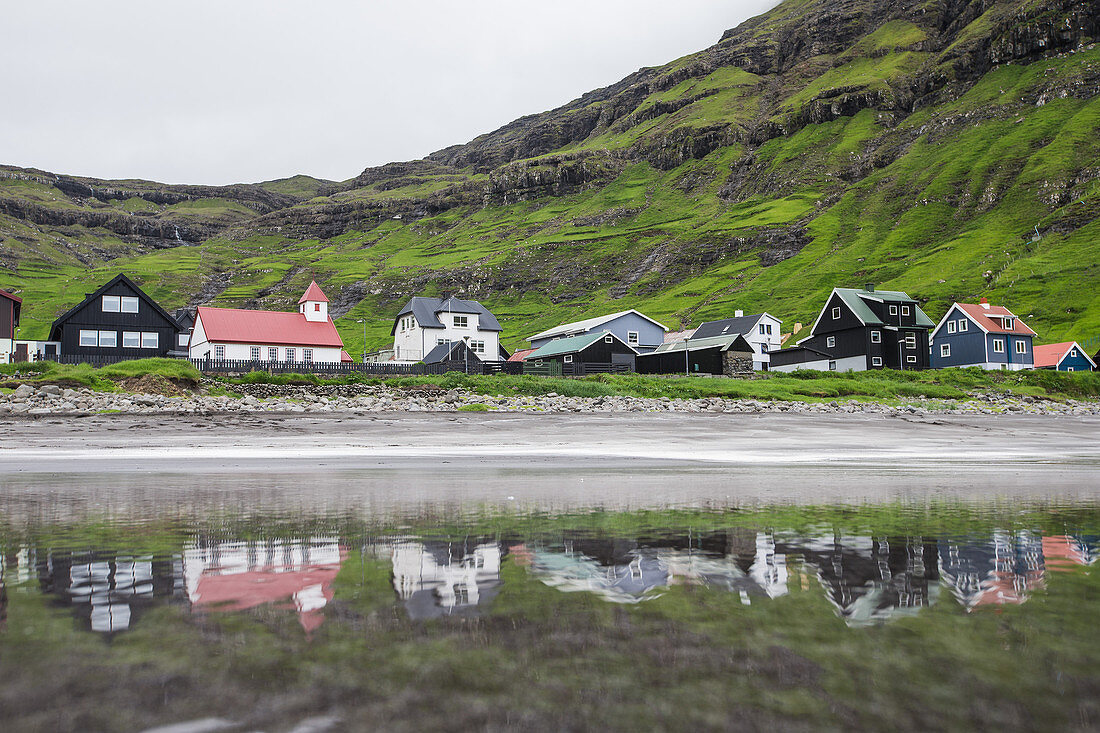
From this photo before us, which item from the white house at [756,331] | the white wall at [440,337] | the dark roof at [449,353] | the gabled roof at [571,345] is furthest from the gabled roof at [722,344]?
the white wall at [440,337]

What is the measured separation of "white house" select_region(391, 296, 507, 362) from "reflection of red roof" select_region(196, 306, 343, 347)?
14.4 metres

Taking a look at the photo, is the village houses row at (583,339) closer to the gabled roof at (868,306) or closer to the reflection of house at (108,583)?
the gabled roof at (868,306)

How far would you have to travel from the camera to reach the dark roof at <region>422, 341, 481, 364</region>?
70938 millimetres

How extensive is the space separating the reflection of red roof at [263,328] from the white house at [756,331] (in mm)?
45355

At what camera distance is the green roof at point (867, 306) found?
7394 cm

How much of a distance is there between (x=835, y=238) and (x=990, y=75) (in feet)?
277

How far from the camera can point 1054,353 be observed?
69688mm

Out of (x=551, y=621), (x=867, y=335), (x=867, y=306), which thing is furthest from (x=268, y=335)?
(x=551, y=621)

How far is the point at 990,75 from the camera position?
566 ft

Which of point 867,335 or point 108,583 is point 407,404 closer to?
point 108,583

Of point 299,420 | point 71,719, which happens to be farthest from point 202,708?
point 299,420

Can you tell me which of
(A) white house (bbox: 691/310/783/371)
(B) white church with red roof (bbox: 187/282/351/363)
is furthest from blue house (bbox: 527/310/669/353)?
(B) white church with red roof (bbox: 187/282/351/363)

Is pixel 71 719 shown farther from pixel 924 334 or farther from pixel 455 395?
pixel 924 334

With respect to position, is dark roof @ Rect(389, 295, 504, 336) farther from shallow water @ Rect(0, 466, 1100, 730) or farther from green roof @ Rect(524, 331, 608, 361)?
shallow water @ Rect(0, 466, 1100, 730)
